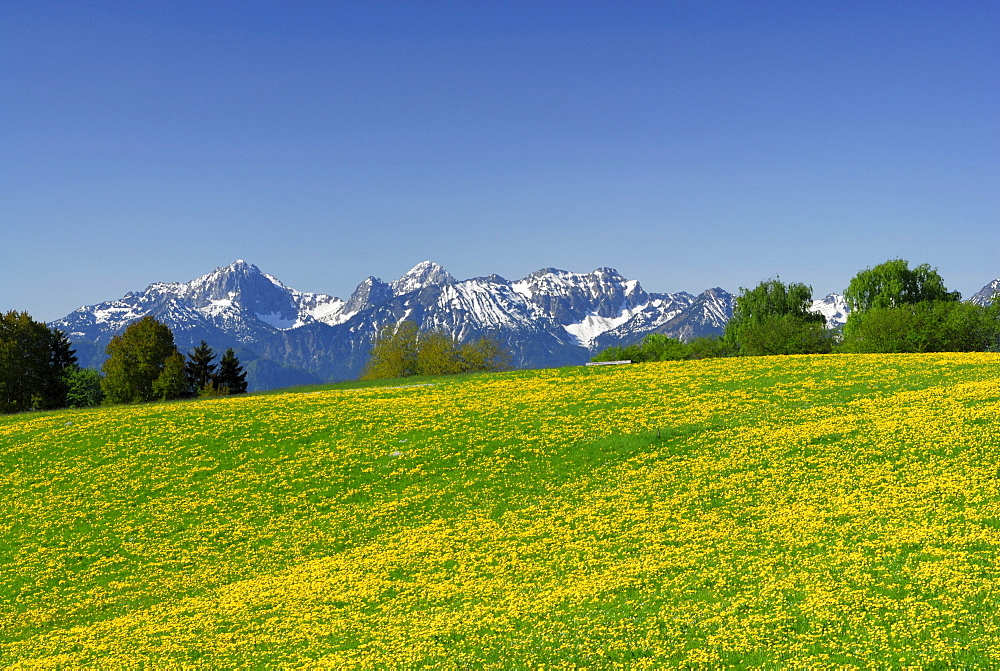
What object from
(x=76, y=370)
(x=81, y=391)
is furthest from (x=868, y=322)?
(x=76, y=370)

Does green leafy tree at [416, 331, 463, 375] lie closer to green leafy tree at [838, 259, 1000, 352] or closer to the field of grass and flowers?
green leafy tree at [838, 259, 1000, 352]

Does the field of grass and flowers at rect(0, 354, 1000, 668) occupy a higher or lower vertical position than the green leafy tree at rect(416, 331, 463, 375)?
lower

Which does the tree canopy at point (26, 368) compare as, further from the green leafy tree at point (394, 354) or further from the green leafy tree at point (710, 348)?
the green leafy tree at point (710, 348)

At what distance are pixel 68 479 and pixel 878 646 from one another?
40.6 metres

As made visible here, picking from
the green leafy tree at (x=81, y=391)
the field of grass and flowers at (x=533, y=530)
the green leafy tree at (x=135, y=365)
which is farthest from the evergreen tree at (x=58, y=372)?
the field of grass and flowers at (x=533, y=530)

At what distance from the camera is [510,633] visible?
18.3 metres

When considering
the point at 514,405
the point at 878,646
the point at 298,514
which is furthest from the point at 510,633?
the point at 514,405

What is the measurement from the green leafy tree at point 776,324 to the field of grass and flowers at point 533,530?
2002 inches

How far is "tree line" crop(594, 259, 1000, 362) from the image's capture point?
85.6 metres

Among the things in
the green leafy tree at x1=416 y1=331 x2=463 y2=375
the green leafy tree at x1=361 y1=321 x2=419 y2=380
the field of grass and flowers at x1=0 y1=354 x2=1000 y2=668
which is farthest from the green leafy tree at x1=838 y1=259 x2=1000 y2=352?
the green leafy tree at x1=361 y1=321 x2=419 y2=380

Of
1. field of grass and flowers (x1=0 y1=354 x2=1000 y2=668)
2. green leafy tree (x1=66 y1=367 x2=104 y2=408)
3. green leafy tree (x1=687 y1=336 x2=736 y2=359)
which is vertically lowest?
field of grass and flowers (x1=0 y1=354 x2=1000 y2=668)

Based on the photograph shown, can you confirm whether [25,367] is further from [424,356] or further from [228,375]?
[424,356]

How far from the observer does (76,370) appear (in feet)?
441

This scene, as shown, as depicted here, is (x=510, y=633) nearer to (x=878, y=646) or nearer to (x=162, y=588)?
(x=878, y=646)
